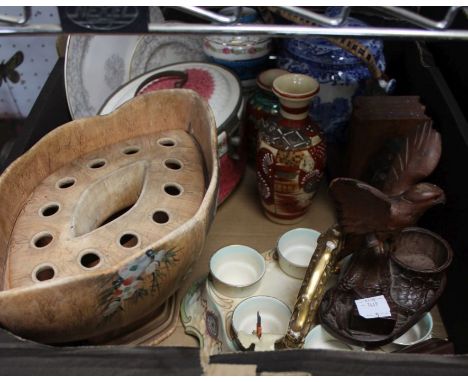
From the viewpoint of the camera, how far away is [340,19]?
410 millimetres

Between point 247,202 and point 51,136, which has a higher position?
point 51,136

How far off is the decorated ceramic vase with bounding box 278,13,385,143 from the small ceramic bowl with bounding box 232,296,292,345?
1.35 ft

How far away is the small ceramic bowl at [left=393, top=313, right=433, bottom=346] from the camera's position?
678 mm

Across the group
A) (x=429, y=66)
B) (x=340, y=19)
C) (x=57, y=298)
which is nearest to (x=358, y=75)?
(x=429, y=66)

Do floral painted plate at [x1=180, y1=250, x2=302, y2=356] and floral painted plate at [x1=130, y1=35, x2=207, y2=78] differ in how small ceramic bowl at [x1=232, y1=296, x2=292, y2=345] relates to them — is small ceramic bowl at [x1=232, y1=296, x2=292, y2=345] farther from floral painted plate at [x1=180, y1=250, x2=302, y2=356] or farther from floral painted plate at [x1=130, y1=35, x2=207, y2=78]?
floral painted plate at [x1=130, y1=35, x2=207, y2=78]

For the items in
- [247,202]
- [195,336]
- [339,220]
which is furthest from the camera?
[247,202]

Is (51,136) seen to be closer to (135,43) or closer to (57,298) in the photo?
(57,298)

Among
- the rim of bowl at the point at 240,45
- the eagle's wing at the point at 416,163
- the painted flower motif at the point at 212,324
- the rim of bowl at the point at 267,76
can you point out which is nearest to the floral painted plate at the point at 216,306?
the painted flower motif at the point at 212,324

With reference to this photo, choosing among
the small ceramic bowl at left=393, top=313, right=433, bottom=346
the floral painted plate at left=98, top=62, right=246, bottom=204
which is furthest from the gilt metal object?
the floral painted plate at left=98, top=62, right=246, bottom=204

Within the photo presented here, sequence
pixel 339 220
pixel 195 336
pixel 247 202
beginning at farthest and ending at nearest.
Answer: pixel 247 202
pixel 195 336
pixel 339 220

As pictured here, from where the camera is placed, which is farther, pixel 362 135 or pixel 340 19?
pixel 362 135

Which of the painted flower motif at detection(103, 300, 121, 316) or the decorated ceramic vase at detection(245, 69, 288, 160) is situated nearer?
the painted flower motif at detection(103, 300, 121, 316)

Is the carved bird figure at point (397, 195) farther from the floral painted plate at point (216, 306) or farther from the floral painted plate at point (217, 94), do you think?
→ the floral painted plate at point (217, 94)

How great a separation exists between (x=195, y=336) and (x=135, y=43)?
→ 591mm
